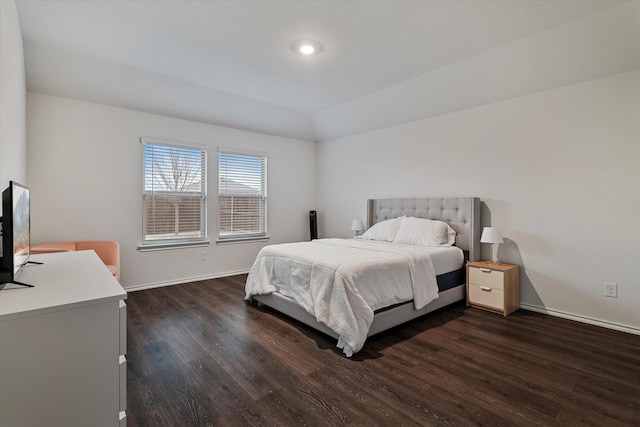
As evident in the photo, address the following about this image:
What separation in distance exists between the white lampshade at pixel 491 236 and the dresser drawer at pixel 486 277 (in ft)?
1.08

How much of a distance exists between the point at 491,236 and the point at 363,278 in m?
1.81

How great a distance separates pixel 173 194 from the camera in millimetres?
4633

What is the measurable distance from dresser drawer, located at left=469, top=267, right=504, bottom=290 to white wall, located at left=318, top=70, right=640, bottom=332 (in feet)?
1.54

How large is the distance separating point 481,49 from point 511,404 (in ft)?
10.3

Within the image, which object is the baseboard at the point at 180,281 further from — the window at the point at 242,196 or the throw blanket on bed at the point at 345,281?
the throw blanket on bed at the point at 345,281

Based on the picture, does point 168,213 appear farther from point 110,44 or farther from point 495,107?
point 495,107

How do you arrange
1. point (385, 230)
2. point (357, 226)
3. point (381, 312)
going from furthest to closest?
point (357, 226)
point (385, 230)
point (381, 312)

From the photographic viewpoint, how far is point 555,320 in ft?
10.6

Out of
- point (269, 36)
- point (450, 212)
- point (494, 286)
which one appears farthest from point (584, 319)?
point (269, 36)

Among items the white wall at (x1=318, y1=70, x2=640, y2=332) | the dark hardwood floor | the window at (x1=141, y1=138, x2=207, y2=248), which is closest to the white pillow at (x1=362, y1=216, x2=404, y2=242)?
the white wall at (x1=318, y1=70, x2=640, y2=332)

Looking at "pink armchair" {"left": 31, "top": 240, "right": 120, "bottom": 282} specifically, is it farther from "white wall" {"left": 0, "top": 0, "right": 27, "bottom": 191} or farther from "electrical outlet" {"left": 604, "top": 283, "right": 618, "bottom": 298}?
"electrical outlet" {"left": 604, "top": 283, "right": 618, "bottom": 298}

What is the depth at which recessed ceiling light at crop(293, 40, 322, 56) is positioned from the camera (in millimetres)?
3002

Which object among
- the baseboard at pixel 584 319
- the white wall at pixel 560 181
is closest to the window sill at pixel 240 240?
the white wall at pixel 560 181

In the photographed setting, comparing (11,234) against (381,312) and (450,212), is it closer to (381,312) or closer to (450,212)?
(381,312)
